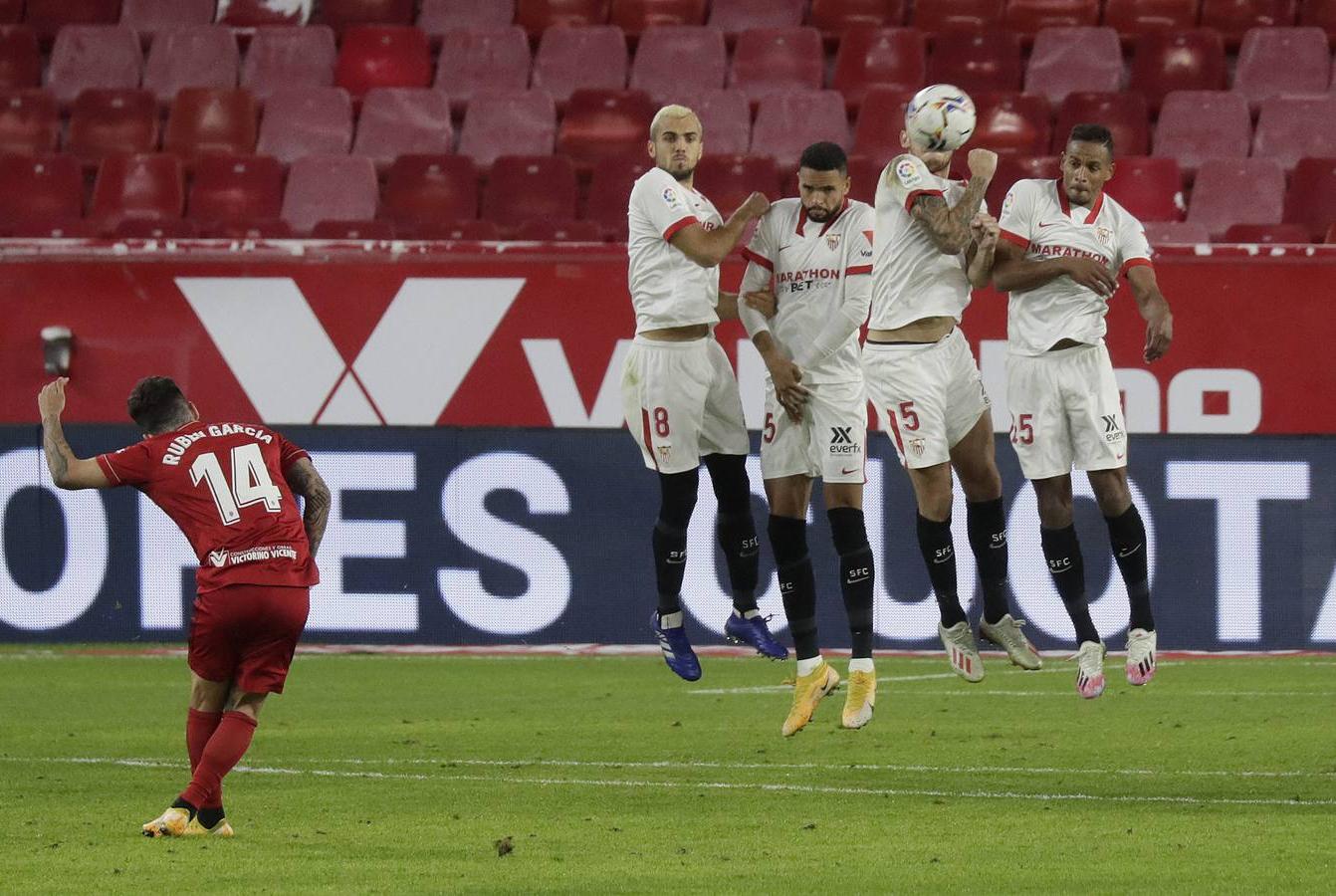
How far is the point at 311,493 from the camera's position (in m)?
8.42

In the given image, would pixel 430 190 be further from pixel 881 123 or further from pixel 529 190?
pixel 881 123

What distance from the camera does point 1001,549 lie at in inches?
421

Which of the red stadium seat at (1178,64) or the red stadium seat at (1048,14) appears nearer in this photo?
the red stadium seat at (1178,64)

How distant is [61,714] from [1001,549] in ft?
16.2

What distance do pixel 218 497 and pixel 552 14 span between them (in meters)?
11.1

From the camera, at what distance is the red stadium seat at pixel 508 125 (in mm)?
17109

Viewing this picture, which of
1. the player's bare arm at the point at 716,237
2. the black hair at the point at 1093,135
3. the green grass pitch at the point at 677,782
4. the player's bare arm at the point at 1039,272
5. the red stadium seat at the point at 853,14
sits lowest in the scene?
the green grass pitch at the point at 677,782

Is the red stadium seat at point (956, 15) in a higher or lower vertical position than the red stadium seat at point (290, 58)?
higher

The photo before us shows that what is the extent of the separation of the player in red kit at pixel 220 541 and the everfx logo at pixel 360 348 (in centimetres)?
601

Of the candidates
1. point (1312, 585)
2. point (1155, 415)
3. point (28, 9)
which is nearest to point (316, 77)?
point (28, 9)

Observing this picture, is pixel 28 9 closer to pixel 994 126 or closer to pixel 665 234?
pixel 994 126

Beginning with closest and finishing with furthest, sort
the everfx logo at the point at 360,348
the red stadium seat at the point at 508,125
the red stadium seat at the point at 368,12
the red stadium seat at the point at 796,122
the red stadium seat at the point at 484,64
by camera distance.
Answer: the everfx logo at the point at 360,348
the red stadium seat at the point at 796,122
the red stadium seat at the point at 508,125
the red stadium seat at the point at 484,64
the red stadium seat at the point at 368,12

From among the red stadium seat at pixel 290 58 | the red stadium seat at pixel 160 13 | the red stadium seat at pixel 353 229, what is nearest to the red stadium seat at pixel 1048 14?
the red stadium seat at pixel 290 58

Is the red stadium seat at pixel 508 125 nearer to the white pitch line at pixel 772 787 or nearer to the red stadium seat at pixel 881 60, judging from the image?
the red stadium seat at pixel 881 60
